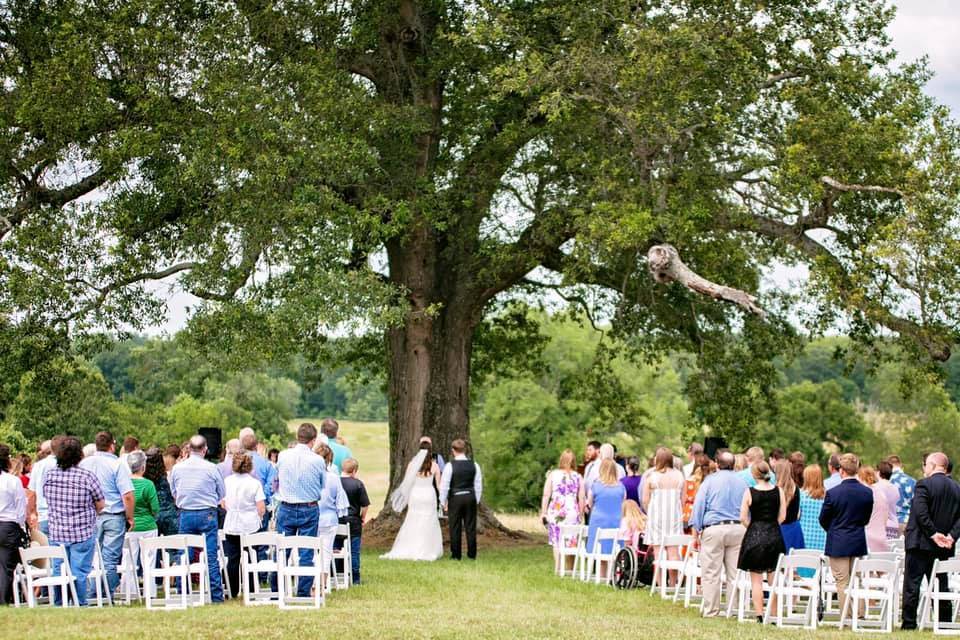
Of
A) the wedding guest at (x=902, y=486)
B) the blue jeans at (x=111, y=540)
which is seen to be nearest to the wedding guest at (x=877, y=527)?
the wedding guest at (x=902, y=486)

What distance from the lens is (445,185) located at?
23922 millimetres

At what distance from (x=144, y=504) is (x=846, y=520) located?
7378 millimetres

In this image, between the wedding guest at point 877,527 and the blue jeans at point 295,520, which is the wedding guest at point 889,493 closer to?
the wedding guest at point 877,527

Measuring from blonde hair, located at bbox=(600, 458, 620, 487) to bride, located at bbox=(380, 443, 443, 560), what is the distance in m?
3.89

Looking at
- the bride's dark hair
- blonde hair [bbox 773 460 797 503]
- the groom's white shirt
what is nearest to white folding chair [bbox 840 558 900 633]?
blonde hair [bbox 773 460 797 503]

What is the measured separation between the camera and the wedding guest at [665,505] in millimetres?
15859

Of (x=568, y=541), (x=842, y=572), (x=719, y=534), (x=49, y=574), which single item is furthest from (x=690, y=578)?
(x=49, y=574)

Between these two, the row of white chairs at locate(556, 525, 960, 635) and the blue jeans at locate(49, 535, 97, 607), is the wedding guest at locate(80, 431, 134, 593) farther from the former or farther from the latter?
the row of white chairs at locate(556, 525, 960, 635)

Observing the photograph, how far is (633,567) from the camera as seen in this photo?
53.5 ft

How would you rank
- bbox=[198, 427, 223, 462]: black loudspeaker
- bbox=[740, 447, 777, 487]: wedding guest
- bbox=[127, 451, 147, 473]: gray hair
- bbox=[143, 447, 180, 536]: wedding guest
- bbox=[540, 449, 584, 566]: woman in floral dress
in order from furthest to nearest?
bbox=[540, 449, 584, 566]: woman in floral dress → bbox=[198, 427, 223, 462]: black loudspeaker → bbox=[143, 447, 180, 536]: wedding guest → bbox=[127, 451, 147, 473]: gray hair → bbox=[740, 447, 777, 487]: wedding guest

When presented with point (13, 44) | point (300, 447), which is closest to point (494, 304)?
point (13, 44)

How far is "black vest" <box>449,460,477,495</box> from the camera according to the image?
2020 cm

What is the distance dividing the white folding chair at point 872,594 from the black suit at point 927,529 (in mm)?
181

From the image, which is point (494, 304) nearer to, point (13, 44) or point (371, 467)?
point (13, 44)
